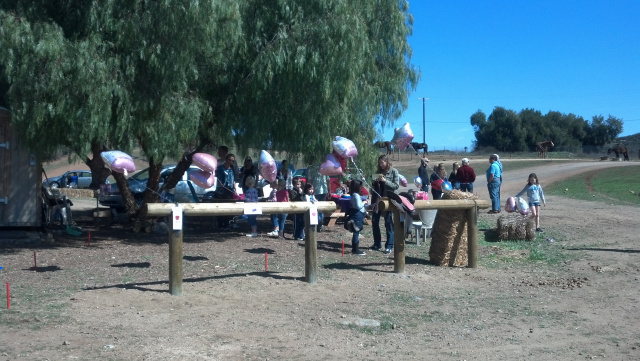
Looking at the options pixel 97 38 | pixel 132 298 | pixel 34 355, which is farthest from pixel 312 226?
pixel 97 38

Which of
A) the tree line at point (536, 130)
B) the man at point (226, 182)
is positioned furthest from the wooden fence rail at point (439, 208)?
the tree line at point (536, 130)

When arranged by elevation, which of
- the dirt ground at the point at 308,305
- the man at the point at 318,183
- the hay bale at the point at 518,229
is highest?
the man at the point at 318,183

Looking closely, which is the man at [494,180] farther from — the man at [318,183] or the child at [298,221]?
the child at [298,221]

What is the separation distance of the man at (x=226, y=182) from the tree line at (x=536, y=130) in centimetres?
7124

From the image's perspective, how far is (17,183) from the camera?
12.8 meters

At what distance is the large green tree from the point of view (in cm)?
1062

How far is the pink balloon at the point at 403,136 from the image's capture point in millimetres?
11227

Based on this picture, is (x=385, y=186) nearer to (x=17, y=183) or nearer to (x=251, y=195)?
(x=251, y=195)

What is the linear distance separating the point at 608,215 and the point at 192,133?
491 inches

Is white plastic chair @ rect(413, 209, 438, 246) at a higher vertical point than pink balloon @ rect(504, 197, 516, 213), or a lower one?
lower

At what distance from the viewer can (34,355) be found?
5.84 m

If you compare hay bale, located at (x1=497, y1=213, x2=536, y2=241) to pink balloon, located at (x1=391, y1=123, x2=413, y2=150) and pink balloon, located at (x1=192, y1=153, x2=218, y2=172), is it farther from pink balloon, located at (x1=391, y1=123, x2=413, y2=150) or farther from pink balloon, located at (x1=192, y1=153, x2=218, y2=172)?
pink balloon, located at (x1=192, y1=153, x2=218, y2=172)

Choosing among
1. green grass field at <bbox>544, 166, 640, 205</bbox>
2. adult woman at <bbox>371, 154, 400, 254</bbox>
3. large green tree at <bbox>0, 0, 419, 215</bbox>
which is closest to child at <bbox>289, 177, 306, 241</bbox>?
large green tree at <bbox>0, 0, 419, 215</bbox>

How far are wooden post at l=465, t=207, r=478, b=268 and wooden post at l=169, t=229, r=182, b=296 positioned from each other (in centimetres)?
468
